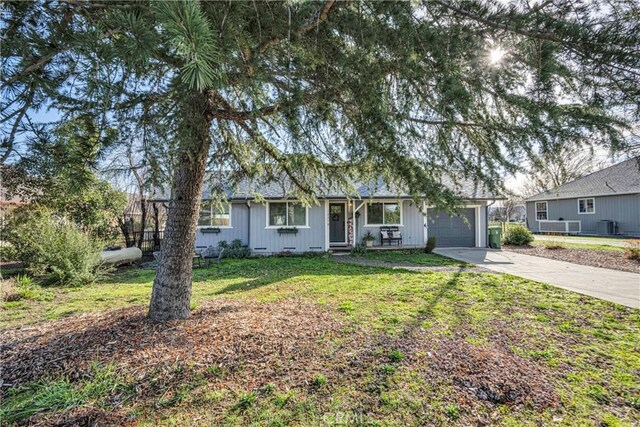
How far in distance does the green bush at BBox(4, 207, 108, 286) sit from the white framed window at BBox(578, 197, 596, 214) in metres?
29.0

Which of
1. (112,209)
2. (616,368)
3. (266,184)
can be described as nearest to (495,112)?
(616,368)

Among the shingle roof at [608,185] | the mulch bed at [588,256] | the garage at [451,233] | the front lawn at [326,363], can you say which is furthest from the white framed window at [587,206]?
the front lawn at [326,363]

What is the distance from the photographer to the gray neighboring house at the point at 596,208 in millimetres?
18484

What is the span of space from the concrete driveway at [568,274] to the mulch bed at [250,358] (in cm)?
454

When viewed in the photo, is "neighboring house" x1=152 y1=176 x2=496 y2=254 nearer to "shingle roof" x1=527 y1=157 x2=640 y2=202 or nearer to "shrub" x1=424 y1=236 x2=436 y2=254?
"shrub" x1=424 y1=236 x2=436 y2=254

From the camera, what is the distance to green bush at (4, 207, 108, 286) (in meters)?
7.64

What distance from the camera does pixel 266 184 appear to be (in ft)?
17.6

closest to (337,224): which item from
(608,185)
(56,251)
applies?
(56,251)

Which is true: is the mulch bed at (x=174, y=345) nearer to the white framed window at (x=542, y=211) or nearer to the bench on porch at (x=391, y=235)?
the bench on porch at (x=391, y=235)

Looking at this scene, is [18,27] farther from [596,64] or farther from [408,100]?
[596,64]

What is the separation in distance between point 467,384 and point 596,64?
2915 mm

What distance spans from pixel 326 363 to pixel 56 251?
850 cm

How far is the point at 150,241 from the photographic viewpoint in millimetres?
14719

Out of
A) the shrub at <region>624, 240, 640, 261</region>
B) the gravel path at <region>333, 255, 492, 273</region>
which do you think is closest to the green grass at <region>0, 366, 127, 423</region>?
the gravel path at <region>333, 255, 492, 273</region>
